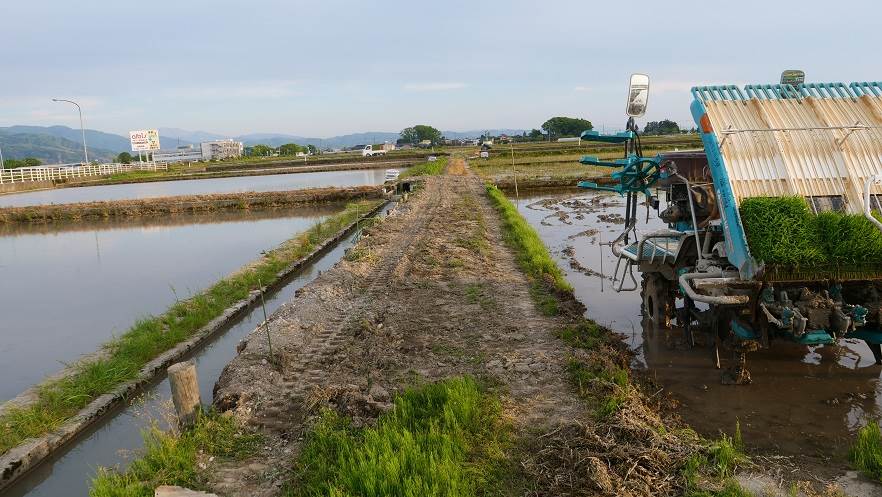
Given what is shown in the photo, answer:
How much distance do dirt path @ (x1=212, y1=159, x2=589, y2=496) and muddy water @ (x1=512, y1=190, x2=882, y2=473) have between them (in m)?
1.19

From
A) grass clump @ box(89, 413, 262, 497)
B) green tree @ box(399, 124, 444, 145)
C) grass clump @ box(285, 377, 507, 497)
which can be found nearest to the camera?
grass clump @ box(285, 377, 507, 497)

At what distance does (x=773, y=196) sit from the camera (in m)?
5.38

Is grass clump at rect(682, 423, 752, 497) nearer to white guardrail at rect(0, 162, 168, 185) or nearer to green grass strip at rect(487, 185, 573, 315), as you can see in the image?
green grass strip at rect(487, 185, 573, 315)

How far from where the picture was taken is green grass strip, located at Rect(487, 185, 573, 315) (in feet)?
Result: 28.3

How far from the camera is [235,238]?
59.5ft

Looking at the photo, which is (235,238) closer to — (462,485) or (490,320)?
(490,320)

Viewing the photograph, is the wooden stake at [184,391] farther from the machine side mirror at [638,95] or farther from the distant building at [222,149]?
the distant building at [222,149]

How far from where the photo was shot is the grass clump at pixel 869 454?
3842 millimetres

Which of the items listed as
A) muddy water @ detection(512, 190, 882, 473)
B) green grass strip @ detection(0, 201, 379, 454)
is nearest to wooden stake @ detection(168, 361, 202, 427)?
green grass strip @ detection(0, 201, 379, 454)

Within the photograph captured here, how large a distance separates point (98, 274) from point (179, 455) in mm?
11335

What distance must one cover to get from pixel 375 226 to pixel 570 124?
102m

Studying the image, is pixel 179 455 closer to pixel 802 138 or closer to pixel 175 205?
pixel 802 138

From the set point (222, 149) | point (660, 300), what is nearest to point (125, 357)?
point (660, 300)

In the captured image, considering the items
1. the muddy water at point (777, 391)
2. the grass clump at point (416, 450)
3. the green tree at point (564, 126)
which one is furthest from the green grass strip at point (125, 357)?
the green tree at point (564, 126)
